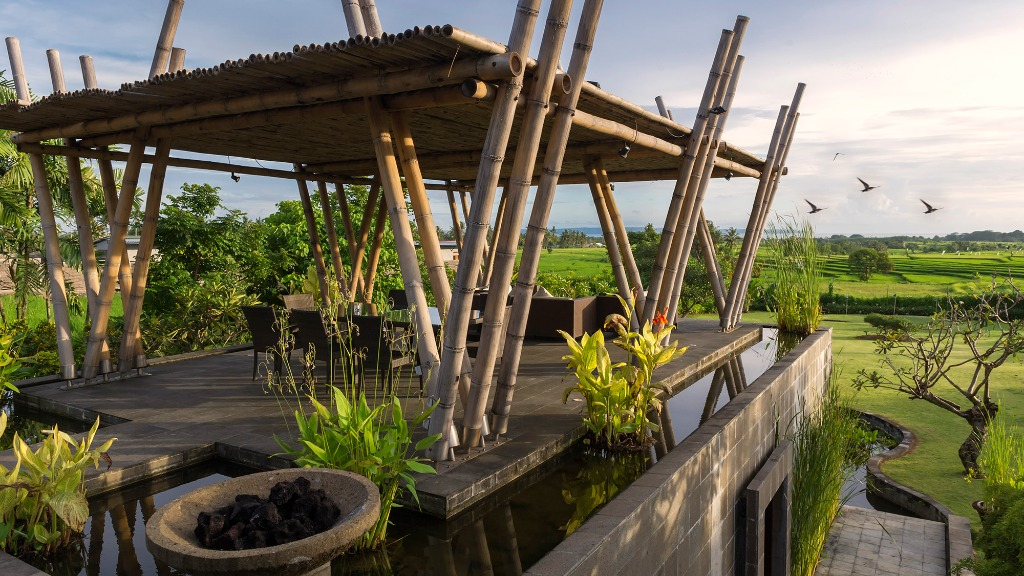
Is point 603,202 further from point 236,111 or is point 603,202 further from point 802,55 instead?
point 236,111

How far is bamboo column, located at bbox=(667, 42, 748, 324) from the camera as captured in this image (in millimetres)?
6984

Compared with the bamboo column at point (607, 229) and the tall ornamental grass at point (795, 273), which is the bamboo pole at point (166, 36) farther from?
the tall ornamental grass at point (795, 273)

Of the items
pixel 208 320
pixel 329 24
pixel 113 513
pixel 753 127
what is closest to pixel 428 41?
pixel 329 24

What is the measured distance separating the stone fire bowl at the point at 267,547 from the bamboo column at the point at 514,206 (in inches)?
62.5

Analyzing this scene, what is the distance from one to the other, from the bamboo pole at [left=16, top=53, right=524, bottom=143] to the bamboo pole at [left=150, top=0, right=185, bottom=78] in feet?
2.08

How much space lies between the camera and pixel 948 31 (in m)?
6.43

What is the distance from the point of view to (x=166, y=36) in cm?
617

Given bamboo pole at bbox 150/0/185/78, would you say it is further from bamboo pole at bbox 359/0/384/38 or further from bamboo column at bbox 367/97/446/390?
bamboo column at bbox 367/97/446/390

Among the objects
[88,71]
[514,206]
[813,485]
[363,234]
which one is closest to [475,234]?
[514,206]

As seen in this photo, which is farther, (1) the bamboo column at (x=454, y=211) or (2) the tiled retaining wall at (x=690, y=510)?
(1) the bamboo column at (x=454, y=211)

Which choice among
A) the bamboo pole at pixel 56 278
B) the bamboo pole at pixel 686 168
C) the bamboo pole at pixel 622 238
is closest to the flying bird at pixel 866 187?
the bamboo pole at pixel 622 238

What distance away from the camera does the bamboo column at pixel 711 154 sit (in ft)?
22.9

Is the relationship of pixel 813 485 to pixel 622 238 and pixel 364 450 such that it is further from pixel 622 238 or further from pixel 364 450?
pixel 364 450

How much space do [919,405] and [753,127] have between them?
597cm
